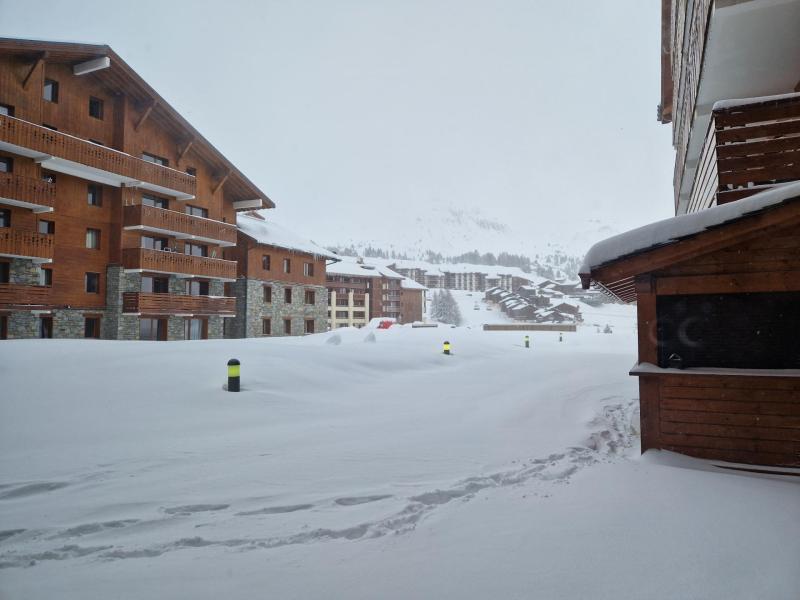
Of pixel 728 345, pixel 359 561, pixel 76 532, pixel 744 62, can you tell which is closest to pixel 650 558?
pixel 359 561

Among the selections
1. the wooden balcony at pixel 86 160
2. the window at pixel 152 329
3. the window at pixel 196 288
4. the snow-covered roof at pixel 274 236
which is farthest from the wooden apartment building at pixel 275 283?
the wooden balcony at pixel 86 160

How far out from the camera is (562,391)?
12562 millimetres

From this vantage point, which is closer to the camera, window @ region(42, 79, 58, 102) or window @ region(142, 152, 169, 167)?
window @ region(42, 79, 58, 102)

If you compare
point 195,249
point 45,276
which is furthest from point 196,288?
point 45,276

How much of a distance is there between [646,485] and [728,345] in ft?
8.00

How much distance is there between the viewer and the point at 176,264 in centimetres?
2528

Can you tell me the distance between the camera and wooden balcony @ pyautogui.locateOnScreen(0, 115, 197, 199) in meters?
18.6

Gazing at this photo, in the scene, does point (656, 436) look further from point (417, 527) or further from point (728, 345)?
point (417, 527)

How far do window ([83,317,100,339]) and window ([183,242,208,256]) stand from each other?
659 centimetres

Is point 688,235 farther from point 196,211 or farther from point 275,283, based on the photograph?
point 275,283

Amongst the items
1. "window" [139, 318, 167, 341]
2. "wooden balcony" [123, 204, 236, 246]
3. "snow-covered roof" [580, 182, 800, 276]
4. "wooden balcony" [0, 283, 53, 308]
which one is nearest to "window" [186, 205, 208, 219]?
"wooden balcony" [123, 204, 236, 246]

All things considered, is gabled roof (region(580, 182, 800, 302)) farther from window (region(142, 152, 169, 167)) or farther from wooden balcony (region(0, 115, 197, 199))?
window (region(142, 152, 169, 167))

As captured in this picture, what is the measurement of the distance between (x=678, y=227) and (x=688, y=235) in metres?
0.18

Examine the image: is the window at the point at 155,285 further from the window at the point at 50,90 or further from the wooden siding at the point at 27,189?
the window at the point at 50,90
